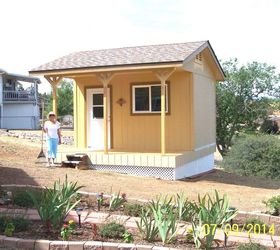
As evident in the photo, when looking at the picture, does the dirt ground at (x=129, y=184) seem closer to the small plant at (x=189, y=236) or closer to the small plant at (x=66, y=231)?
the small plant at (x=189, y=236)

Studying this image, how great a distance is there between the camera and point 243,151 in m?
20.0

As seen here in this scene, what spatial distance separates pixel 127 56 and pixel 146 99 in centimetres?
173

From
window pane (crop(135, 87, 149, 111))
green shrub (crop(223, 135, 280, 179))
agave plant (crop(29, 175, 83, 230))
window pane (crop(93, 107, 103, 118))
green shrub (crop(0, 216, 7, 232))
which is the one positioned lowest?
green shrub (crop(223, 135, 280, 179))

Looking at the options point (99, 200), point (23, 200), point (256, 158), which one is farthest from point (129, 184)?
point (256, 158)

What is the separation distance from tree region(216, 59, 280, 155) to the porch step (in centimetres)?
1566

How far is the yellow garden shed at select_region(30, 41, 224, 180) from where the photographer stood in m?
13.8

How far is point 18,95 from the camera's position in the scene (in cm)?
5053

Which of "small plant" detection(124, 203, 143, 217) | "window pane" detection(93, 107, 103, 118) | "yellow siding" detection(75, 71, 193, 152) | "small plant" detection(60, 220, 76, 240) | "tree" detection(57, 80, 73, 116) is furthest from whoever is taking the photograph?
"tree" detection(57, 80, 73, 116)

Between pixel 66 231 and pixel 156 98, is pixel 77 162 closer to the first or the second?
pixel 156 98

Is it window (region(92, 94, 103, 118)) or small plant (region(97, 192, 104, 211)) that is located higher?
window (region(92, 94, 103, 118))

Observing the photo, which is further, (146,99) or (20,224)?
(146,99)

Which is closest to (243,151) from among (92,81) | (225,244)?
(92,81)
